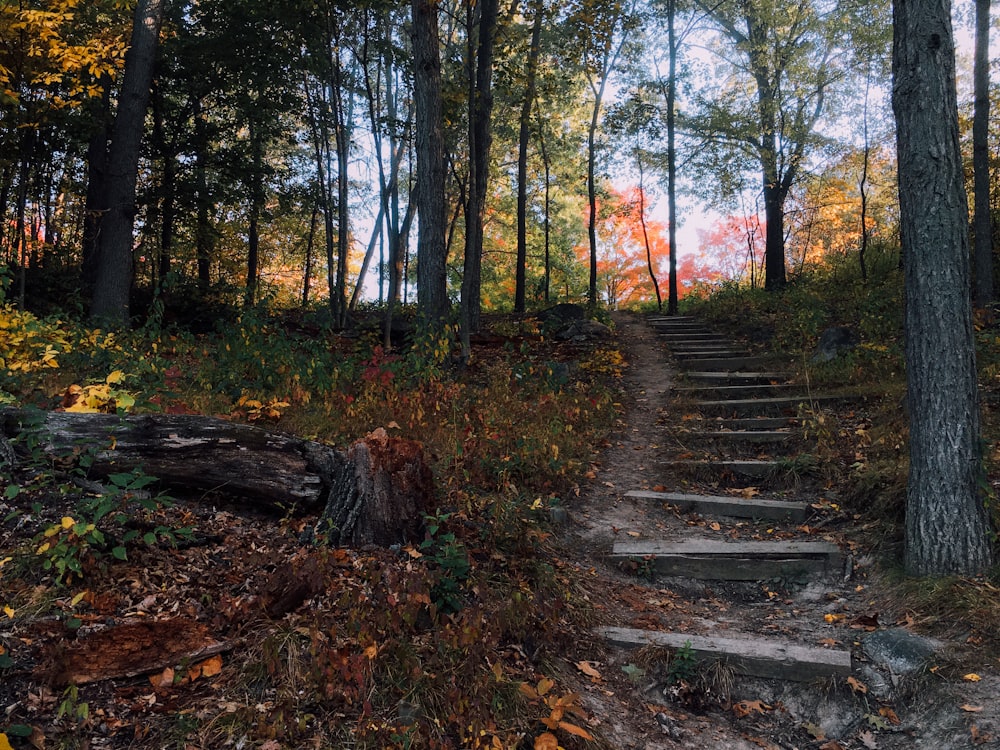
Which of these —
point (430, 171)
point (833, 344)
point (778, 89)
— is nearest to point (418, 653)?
point (430, 171)

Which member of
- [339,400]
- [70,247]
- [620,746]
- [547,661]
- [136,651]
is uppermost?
[70,247]

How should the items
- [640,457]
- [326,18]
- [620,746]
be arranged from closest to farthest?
1. [620,746]
2. [640,457]
3. [326,18]

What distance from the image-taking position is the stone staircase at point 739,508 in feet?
11.9

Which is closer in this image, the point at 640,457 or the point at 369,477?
the point at 369,477

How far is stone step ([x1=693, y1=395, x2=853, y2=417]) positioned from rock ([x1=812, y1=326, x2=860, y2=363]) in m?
1.88

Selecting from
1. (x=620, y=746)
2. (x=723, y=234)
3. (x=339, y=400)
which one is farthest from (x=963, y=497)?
(x=723, y=234)

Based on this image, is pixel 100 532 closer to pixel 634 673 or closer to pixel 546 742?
pixel 546 742

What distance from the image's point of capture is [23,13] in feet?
23.5

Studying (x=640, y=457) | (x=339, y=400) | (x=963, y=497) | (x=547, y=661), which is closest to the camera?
(x=547, y=661)

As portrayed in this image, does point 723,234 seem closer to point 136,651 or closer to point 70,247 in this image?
point 70,247

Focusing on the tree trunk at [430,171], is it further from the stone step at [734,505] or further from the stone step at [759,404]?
the stone step at [734,505]

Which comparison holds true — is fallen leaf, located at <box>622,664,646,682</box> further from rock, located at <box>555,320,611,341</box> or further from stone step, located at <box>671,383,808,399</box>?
rock, located at <box>555,320,611,341</box>

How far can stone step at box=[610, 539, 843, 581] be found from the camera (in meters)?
4.69

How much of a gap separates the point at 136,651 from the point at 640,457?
18.6ft
